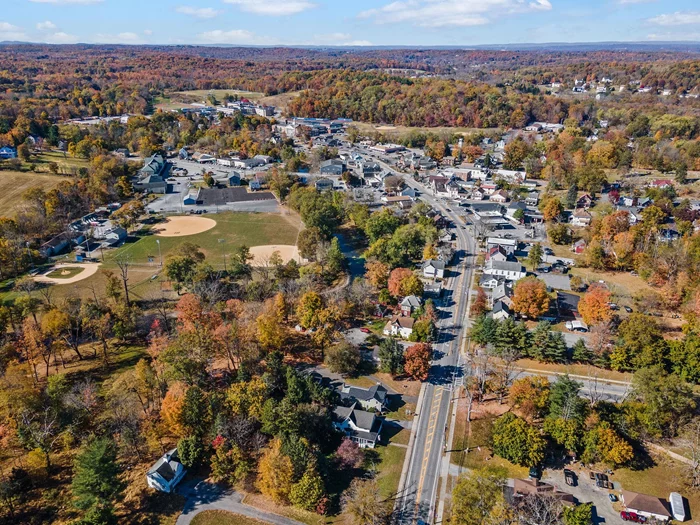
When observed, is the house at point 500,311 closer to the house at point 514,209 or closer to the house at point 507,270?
the house at point 507,270

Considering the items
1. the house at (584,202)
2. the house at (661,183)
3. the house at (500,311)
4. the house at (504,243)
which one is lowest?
the house at (500,311)

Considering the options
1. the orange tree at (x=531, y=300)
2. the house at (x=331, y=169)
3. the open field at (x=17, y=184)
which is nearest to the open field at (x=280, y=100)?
the house at (x=331, y=169)

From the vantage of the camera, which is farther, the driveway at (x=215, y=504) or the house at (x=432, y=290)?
the house at (x=432, y=290)

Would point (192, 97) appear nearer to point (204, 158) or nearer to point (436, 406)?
point (204, 158)

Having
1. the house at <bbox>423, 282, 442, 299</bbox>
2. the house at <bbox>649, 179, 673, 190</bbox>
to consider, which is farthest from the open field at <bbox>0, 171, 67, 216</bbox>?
the house at <bbox>649, 179, 673, 190</bbox>

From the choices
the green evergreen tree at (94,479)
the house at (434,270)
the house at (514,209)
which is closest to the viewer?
the green evergreen tree at (94,479)

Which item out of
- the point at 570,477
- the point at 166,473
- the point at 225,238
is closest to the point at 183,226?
the point at 225,238

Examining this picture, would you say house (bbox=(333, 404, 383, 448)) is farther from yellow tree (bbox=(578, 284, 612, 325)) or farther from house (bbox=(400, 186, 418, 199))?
house (bbox=(400, 186, 418, 199))
